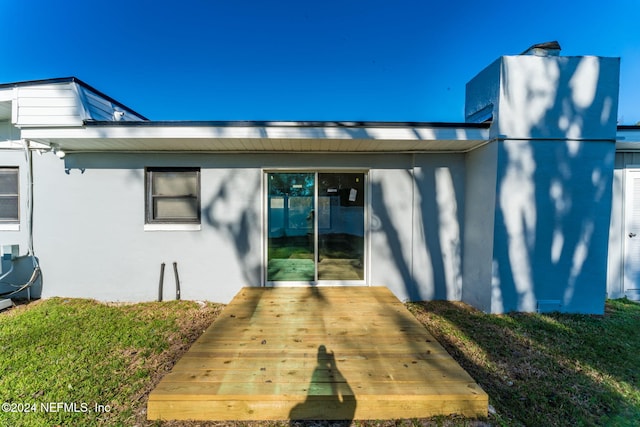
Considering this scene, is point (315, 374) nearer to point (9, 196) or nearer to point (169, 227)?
point (169, 227)

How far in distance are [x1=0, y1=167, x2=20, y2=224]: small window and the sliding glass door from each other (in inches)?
177

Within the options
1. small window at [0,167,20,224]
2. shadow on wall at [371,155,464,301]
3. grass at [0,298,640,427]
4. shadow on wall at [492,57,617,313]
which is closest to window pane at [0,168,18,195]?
small window at [0,167,20,224]

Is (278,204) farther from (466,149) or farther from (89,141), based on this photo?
(466,149)

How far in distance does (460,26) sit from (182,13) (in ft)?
26.8

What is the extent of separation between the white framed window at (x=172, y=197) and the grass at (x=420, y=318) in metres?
1.47

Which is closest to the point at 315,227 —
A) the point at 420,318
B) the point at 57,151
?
the point at 420,318

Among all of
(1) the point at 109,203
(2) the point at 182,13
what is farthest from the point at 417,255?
(2) the point at 182,13

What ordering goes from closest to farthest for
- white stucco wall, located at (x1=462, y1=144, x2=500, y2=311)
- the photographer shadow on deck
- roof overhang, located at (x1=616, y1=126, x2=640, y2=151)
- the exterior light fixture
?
the photographer shadow on deck, white stucco wall, located at (x1=462, y1=144, x2=500, y2=311), the exterior light fixture, roof overhang, located at (x1=616, y1=126, x2=640, y2=151)

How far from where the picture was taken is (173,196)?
4797 millimetres

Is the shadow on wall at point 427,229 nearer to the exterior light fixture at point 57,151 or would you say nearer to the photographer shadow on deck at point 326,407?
the photographer shadow on deck at point 326,407

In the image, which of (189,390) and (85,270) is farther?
(85,270)

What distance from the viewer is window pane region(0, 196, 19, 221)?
4734 mm

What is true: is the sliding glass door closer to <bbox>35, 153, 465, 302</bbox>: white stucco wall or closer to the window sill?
<bbox>35, 153, 465, 302</bbox>: white stucco wall

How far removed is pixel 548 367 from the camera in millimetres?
2789
